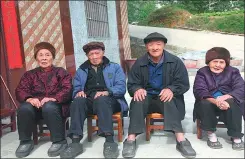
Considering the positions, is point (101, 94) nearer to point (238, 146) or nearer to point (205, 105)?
point (205, 105)

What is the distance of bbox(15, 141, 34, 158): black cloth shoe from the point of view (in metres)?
3.33

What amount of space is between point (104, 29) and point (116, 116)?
5.31 m

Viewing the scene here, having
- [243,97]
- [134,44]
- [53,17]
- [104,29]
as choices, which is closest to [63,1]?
[53,17]

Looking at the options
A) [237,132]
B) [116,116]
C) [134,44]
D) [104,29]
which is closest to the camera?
[237,132]

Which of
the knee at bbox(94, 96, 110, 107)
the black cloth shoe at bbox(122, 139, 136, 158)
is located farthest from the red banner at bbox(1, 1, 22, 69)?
the black cloth shoe at bbox(122, 139, 136, 158)

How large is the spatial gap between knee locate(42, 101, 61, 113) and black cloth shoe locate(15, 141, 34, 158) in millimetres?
433

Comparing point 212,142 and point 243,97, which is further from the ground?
point 243,97

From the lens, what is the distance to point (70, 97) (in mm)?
3664

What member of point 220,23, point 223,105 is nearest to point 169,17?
point 220,23

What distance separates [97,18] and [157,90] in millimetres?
4788

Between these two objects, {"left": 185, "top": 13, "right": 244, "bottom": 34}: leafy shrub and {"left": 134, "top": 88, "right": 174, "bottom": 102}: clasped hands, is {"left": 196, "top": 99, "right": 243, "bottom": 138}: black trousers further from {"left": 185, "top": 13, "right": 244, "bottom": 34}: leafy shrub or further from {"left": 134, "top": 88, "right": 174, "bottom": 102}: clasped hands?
{"left": 185, "top": 13, "right": 244, "bottom": 34}: leafy shrub

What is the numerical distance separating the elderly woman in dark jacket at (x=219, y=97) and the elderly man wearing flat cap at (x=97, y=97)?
0.91 meters

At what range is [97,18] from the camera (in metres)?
8.01

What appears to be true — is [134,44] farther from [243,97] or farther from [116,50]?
[243,97]
